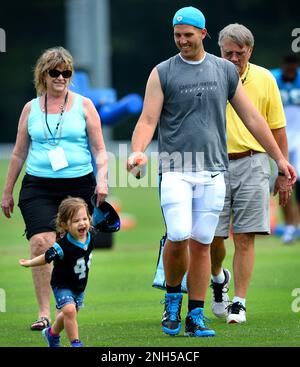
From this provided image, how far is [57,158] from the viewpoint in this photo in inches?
337

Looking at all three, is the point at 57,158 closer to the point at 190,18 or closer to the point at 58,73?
the point at 58,73

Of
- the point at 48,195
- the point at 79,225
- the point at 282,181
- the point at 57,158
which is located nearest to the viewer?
the point at 79,225

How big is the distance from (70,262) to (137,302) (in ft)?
8.84

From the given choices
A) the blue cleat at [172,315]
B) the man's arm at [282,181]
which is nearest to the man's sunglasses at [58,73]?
the man's arm at [282,181]

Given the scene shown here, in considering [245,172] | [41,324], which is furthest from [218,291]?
[41,324]

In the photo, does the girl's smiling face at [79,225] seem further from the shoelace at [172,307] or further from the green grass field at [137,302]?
the shoelace at [172,307]

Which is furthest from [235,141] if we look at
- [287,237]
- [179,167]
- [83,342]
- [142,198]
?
[142,198]

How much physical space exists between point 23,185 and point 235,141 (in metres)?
1.61

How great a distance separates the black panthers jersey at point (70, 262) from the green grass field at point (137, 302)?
0.46 metres

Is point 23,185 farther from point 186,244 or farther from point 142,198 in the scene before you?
point 142,198

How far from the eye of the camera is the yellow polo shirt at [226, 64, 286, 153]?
8969 mm

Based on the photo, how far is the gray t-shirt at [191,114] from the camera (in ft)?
26.5

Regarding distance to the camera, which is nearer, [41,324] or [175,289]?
[175,289]

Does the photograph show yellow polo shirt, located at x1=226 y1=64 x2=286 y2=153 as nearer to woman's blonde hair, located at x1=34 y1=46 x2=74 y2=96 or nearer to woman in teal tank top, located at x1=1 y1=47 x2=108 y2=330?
woman in teal tank top, located at x1=1 y1=47 x2=108 y2=330
